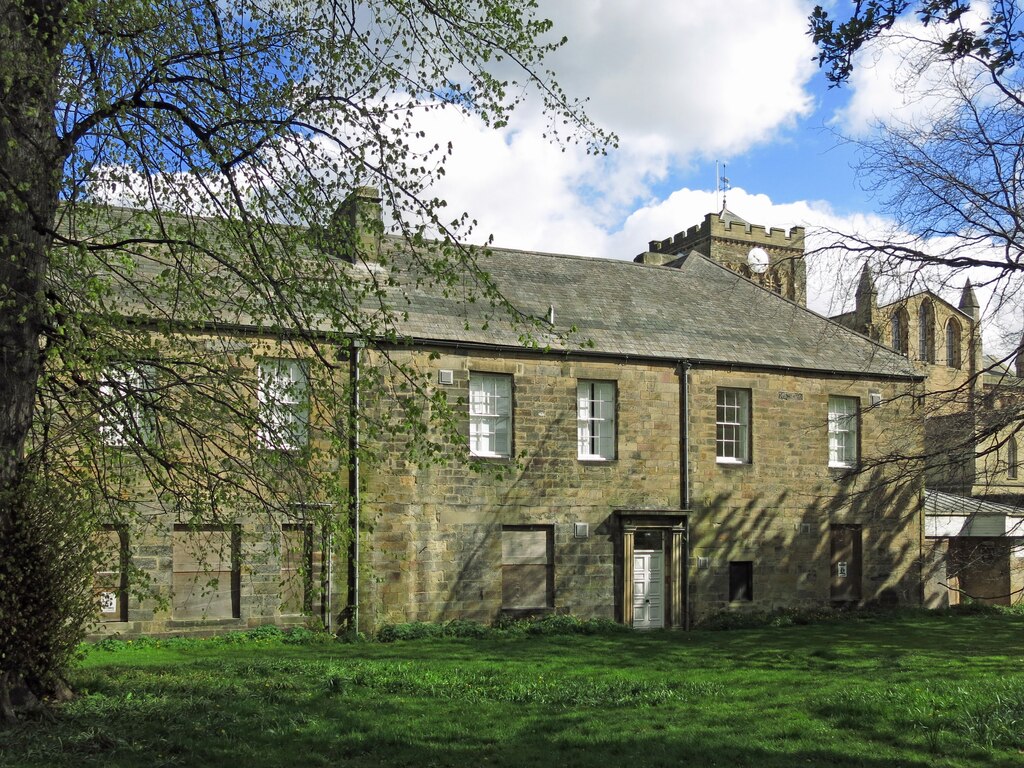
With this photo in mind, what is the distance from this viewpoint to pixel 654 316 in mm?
26078

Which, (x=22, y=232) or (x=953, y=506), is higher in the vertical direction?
(x=22, y=232)

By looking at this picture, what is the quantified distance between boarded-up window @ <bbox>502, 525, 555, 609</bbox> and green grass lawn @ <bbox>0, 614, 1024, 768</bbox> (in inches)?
159

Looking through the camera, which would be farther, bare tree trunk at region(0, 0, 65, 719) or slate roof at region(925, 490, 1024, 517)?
slate roof at region(925, 490, 1024, 517)

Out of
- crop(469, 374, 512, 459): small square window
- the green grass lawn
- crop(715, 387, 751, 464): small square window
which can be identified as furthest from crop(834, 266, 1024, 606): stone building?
crop(469, 374, 512, 459): small square window

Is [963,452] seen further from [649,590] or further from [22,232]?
[22,232]

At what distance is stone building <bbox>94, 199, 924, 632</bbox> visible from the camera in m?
21.3

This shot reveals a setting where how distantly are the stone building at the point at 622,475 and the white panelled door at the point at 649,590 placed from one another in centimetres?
5

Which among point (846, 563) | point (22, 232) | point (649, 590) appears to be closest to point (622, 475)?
point (649, 590)

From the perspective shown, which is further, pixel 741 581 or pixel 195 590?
pixel 741 581

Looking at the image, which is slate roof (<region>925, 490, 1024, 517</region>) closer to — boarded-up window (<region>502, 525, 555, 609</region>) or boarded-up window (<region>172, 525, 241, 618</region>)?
boarded-up window (<region>502, 525, 555, 609</region>)

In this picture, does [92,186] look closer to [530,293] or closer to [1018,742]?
[1018,742]

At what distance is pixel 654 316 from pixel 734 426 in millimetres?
3481

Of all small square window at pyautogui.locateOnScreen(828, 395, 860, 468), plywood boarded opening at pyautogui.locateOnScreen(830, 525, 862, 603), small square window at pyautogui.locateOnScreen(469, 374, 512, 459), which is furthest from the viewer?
Answer: small square window at pyautogui.locateOnScreen(828, 395, 860, 468)

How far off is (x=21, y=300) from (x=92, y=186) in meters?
1.46
